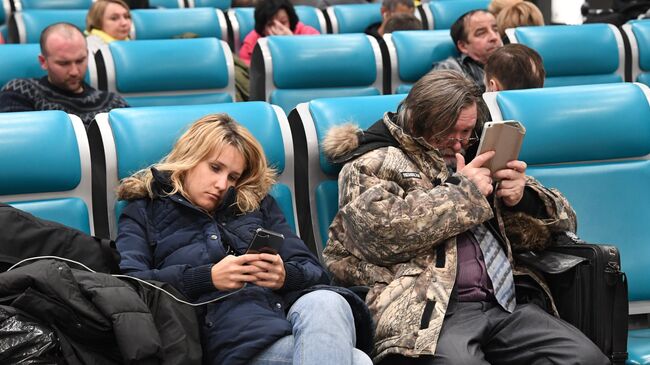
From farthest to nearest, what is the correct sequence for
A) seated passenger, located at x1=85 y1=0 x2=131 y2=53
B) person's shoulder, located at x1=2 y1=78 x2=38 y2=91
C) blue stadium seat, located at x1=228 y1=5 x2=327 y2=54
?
blue stadium seat, located at x1=228 y1=5 x2=327 y2=54 → seated passenger, located at x1=85 y1=0 x2=131 y2=53 → person's shoulder, located at x1=2 y1=78 x2=38 y2=91

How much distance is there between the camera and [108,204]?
2.79 m

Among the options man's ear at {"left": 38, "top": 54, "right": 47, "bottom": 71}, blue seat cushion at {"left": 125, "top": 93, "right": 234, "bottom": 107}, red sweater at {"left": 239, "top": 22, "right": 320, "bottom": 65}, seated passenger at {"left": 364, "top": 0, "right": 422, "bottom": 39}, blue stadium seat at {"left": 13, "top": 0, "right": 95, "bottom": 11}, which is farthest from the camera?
blue stadium seat at {"left": 13, "top": 0, "right": 95, "bottom": 11}

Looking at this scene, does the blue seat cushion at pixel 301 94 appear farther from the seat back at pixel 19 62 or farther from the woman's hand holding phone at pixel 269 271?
the woman's hand holding phone at pixel 269 271

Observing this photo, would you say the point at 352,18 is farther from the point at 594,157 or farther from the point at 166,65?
the point at 594,157

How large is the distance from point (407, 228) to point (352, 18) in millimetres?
4742

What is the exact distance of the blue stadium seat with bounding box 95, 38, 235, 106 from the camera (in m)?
4.47

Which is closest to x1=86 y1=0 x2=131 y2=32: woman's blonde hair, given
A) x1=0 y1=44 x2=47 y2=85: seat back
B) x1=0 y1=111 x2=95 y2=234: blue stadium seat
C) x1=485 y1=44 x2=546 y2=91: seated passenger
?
x1=0 y1=44 x2=47 y2=85: seat back

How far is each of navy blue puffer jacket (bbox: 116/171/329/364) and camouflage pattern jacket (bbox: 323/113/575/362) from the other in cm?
15

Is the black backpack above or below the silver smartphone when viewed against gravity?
below

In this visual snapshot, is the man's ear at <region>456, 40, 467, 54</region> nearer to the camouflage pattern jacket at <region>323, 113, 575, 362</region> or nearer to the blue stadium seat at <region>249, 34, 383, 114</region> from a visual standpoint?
the blue stadium seat at <region>249, 34, 383, 114</region>

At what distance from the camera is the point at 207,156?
2.70 metres

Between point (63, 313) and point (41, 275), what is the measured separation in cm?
10

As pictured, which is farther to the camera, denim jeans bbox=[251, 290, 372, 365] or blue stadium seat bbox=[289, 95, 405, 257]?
blue stadium seat bbox=[289, 95, 405, 257]

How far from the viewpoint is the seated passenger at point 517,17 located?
219 inches
